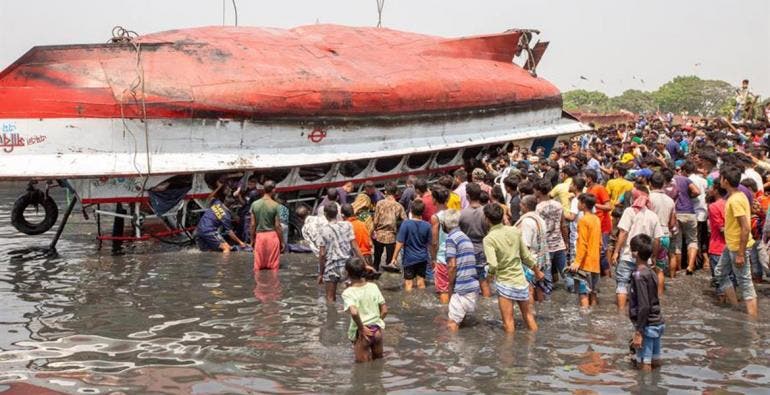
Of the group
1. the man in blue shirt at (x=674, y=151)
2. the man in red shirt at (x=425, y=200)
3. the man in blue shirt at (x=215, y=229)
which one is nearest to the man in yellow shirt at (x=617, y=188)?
the man in red shirt at (x=425, y=200)

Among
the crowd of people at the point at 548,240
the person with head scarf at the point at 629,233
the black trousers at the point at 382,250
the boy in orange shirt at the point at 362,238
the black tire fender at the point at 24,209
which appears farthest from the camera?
the black tire fender at the point at 24,209

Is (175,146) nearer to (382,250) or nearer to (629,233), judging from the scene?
(382,250)

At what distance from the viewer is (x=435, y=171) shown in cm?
1912

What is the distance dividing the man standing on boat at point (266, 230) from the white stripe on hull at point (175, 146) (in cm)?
236

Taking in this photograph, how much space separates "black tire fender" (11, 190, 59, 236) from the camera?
48.1ft

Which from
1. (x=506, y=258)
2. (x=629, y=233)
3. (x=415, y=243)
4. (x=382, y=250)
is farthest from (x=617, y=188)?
(x=506, y=258)

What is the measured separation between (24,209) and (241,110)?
13.6ft

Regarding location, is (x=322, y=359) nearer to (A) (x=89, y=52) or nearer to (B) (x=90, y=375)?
(B) (x=90, y=375)

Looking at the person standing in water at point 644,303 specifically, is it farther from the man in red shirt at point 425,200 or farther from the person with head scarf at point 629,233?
the man in red shirt at point 425,200

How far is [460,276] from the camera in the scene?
9242 millimetres

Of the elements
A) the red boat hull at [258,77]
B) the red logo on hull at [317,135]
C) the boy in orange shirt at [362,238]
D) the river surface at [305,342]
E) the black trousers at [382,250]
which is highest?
the red boat hull at [258,77]

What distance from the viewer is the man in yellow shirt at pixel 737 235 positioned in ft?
31.9

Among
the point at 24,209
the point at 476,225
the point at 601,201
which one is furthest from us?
the point at 24,209

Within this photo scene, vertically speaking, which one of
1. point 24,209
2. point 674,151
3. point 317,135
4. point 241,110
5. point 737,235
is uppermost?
point 241,110
